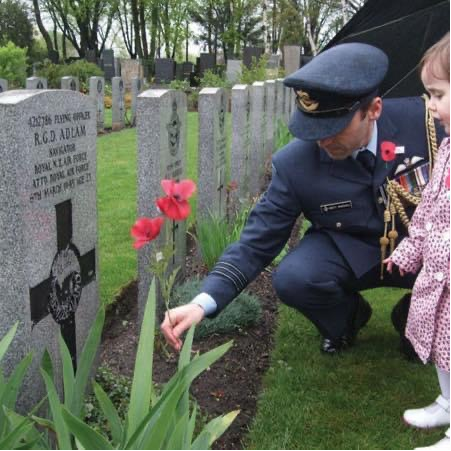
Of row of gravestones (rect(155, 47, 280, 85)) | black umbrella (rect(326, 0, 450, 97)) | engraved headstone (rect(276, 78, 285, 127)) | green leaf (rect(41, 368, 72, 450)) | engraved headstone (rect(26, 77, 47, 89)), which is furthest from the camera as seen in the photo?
row of gravestones (rect(155, 47, 280, 85))

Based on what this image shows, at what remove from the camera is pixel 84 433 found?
4.50ft

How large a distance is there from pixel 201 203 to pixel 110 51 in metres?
24.5

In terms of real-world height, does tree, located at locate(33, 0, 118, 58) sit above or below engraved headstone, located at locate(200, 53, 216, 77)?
above

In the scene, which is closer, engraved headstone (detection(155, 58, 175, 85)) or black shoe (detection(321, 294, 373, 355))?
black shoe (detection(321, 294, 373, 355))

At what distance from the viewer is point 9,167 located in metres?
2.05

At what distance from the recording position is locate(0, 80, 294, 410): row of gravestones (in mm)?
2082

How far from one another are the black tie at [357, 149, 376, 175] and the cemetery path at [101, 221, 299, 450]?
2.93 ft

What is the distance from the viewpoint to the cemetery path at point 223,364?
101 inches

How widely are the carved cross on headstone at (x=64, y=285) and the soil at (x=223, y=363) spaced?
413mm

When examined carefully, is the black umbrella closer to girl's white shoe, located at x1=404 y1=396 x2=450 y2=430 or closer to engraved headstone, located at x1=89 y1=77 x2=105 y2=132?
girl's white shoe, located at x1=404 y1=396 x2=450 y2=430

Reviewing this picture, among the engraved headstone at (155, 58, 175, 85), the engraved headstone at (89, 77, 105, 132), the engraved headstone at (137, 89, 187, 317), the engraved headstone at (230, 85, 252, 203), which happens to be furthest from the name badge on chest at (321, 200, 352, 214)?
the engraved headstone at (155, 58, 175, 85)

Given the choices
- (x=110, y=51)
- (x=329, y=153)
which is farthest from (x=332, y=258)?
(x=110, y=51)

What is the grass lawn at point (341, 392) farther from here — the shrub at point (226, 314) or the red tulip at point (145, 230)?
the red tulip at point (145, 230)

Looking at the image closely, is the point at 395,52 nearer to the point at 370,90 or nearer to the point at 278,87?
the point at 370,90
